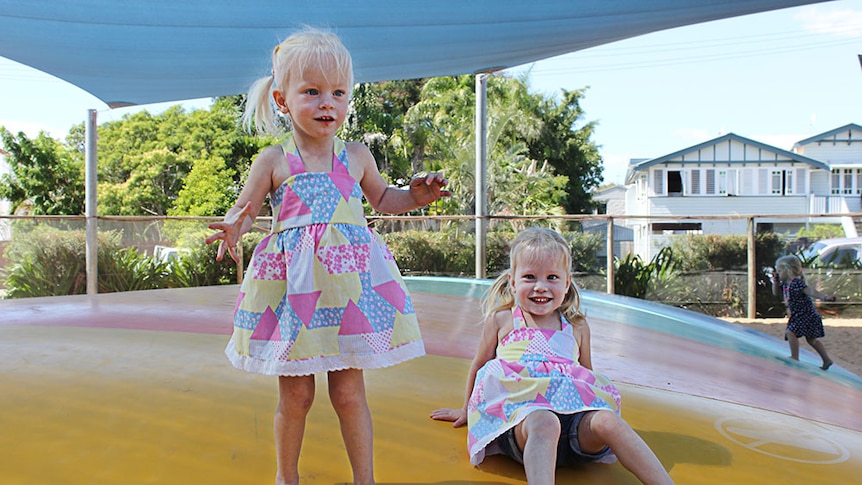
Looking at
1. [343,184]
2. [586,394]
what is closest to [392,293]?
[343,184]

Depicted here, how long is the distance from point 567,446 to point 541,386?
14 cm

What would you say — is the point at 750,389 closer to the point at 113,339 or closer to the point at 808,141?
the point at 113,339

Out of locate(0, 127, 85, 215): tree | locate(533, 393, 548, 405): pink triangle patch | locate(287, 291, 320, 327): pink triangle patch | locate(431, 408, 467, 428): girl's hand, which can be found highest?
locate(0, 127, 85, 215): tree

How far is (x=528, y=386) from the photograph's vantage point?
5.13 ft

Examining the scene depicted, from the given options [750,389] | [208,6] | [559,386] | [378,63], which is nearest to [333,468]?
[559,386]

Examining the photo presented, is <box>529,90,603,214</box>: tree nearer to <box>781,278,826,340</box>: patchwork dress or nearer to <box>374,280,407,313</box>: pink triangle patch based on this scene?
<box>781,278,826,340</box>: patchwork dress

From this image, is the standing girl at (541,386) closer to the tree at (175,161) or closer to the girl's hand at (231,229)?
the girl's hand at (231,229)

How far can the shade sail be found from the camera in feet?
10.3

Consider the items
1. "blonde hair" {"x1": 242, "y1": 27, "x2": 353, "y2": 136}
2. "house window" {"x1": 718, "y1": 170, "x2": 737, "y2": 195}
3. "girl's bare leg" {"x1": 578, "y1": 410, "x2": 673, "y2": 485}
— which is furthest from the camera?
"house window" {"x1": 718, "y1": 170, "x2": 737, "y2": 195}

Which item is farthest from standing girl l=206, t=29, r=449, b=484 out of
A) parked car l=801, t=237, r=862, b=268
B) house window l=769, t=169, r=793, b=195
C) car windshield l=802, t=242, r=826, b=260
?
house window l=769, t=169, r=793, b=195

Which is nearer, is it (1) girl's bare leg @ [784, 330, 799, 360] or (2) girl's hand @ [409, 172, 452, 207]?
(2) girl's hand @ [409, 172, 452, 207]

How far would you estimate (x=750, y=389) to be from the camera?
2.37m

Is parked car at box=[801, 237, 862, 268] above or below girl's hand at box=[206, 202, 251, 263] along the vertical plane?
below

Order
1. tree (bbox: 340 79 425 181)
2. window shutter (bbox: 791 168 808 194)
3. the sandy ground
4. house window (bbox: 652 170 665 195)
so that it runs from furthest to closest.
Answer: house window (bbox: 652 170 665 195) → window shutter (bbox: 791 168 808 194) → tree (bbox: 340 79 425 181) → the sandy ground
